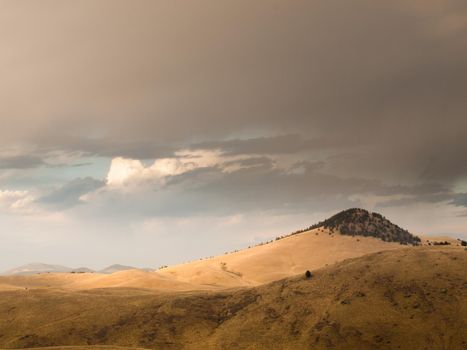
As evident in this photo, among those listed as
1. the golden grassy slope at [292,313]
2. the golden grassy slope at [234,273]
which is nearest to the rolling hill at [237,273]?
the golden grassy slope at [234,273]

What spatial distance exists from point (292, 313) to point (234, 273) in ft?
314

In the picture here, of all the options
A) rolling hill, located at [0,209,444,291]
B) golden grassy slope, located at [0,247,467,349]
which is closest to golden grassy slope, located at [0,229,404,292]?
rolling hill, located at [0,209,444,291]

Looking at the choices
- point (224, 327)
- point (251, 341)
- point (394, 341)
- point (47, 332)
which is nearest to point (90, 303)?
point (47, 332)

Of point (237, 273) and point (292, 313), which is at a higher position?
point (237, 273)

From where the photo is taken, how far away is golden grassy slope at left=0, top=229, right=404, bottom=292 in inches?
5527

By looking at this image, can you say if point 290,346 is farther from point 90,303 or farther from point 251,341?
point 90,303

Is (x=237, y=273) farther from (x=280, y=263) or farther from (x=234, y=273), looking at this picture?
(x=280, y=263)

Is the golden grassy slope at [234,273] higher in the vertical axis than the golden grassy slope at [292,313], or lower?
higher

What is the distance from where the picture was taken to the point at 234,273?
568 ft

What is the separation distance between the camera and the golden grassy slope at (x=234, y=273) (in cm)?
14038

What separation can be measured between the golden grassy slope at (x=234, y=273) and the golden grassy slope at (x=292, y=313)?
40.5 metres

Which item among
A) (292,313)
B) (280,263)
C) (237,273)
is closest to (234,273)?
(237,273)

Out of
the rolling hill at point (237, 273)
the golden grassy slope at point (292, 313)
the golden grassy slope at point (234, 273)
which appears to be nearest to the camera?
the golden grassy slope at point (292, 313)

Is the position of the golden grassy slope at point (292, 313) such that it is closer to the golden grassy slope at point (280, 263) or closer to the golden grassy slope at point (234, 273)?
the golden grassy slope at point (234, 273)
